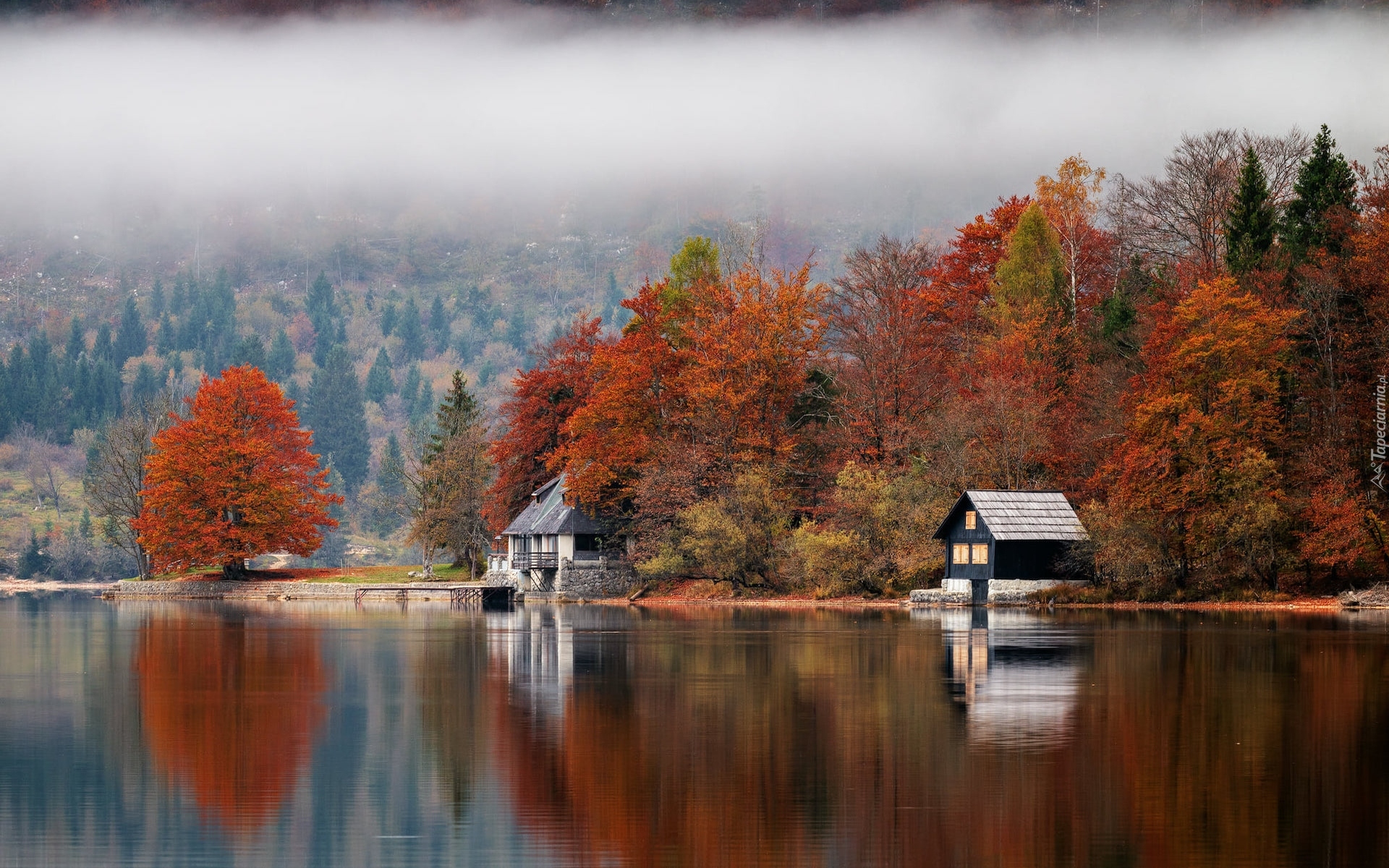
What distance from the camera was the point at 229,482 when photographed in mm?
101438

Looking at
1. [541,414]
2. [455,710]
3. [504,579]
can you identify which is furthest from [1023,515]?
[455,710]

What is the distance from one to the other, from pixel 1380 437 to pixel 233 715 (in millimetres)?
52459

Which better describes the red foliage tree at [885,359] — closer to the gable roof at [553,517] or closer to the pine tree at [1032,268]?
the pine tree at [1032,268]

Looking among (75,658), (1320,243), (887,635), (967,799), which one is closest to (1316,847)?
(967,799)

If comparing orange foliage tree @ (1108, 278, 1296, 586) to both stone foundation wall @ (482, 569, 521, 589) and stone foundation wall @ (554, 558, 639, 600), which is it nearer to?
stone foundation wall @ (554, 558, 639, 600)

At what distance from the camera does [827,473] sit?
8106 cm

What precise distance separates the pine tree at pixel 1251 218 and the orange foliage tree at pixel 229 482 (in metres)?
61.1

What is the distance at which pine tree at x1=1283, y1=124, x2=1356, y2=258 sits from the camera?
72.1 meters

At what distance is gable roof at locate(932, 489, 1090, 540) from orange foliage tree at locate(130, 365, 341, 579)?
49.4 meters

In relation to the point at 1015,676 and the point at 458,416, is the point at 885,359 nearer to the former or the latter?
the point at 458,416

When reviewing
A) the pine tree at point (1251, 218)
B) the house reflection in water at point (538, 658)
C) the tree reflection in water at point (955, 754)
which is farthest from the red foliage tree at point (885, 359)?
the tree reflection in water at point (955, 754)

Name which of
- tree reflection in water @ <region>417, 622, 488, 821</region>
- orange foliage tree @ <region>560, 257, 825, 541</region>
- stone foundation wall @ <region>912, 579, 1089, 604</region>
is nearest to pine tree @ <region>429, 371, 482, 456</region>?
orange foliage tree @ <region>560, 257, 825, 541</region>

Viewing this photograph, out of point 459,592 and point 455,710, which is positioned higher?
point 455,710

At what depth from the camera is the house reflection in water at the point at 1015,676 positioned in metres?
27.6
